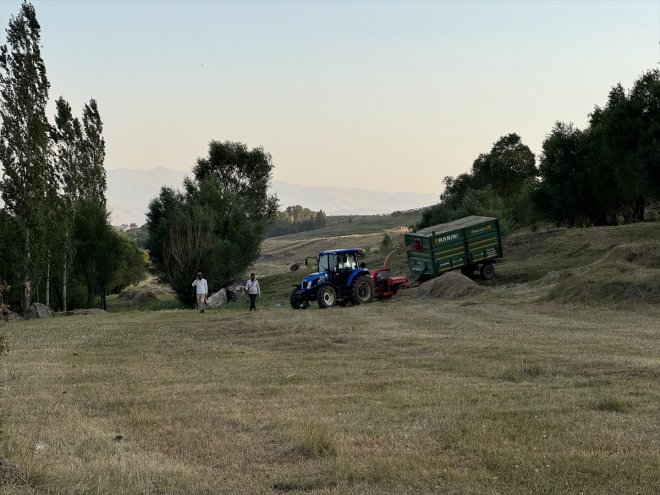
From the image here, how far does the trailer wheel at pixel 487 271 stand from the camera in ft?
113

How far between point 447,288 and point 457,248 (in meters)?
3.69

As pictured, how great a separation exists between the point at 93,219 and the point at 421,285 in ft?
89.1

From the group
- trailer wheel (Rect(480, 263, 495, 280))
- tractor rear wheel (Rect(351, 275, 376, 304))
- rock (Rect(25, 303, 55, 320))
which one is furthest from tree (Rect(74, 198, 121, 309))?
trailer wheel (Rect(480, 263, 495, 280))

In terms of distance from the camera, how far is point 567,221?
58.6 m

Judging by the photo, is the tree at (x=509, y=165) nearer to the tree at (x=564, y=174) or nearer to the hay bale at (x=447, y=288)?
the tree at (x=564, y=174)

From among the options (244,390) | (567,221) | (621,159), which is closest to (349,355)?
(244,390)

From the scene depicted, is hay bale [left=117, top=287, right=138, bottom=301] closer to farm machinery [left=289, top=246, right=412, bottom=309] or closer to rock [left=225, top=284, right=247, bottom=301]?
rock [left=225, top=284, right=247, bottom=301]

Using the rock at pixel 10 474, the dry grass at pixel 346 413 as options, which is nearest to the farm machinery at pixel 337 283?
the dry grass at pixel 346 413

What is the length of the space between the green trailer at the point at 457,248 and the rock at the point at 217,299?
14816 mm

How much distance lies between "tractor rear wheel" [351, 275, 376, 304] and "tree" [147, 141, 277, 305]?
19.1 m

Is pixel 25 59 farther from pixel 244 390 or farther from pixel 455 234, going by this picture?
pixel 244 390

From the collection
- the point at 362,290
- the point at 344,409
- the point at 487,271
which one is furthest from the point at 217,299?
the point at 344,409

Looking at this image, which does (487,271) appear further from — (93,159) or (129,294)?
(129,294)

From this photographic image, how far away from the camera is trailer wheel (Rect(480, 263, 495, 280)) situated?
3438 centimetres
